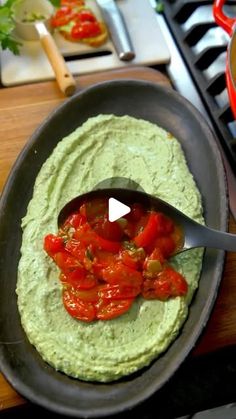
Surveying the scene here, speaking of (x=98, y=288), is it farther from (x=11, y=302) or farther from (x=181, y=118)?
(x=181, y=118)

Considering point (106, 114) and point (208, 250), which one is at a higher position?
point (106, 114)

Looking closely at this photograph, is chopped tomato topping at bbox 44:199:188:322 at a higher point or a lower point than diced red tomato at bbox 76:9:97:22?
lower

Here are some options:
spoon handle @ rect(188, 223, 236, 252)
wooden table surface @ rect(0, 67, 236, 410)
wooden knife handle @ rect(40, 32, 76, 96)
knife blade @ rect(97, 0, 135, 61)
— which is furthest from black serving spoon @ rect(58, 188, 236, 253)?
knife blade @ rect(97, 0, 135, 61)

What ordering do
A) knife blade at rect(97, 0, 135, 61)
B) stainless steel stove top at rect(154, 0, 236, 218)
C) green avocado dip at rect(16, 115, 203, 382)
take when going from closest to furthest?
1. green avocado dip at rect(16, 115, 203, 382)
2. stainless steel stove top at rect(154, 0, 236, 218)
3. knife blade at rect(97, 0, 135, 61)

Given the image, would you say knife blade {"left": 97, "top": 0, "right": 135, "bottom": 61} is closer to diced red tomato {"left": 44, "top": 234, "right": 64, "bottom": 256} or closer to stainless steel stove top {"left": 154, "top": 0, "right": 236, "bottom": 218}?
stainless steel stove top {"left": 154, "top": 0, "right": 236, "bottom": 218}

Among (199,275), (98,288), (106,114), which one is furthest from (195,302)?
(106,114)

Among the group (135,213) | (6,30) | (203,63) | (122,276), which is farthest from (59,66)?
(122,276)

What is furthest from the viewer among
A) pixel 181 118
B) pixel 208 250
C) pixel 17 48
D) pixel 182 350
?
pixel 17 48
